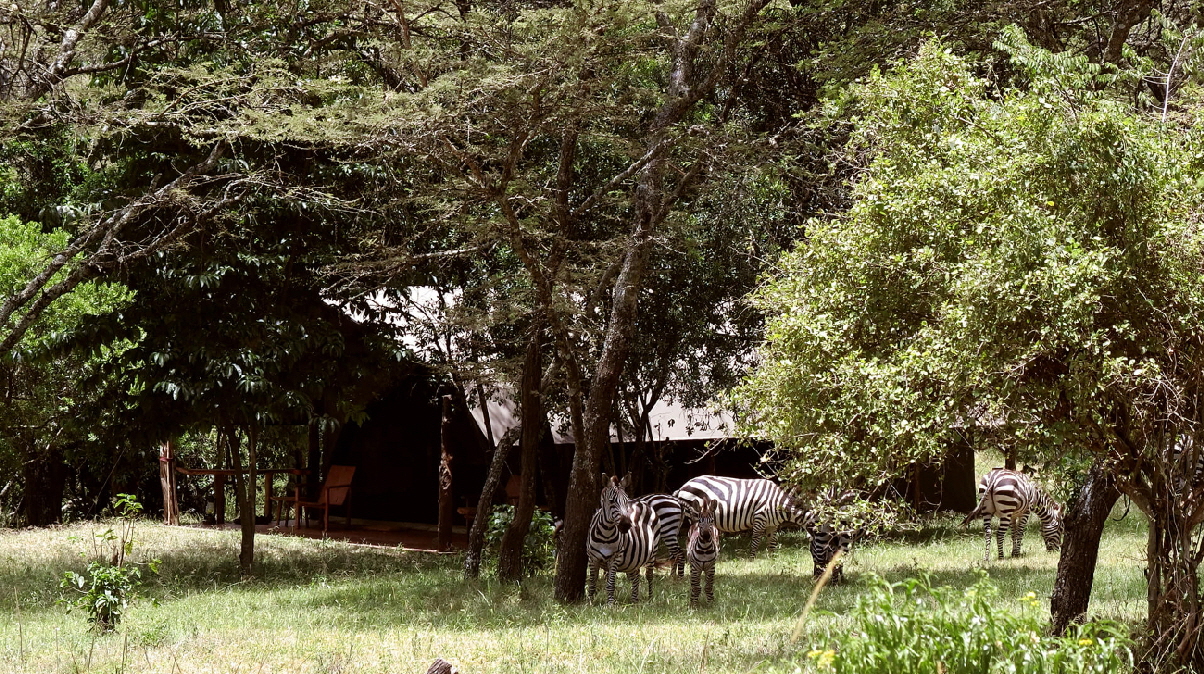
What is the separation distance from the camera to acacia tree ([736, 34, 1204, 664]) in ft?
19.5

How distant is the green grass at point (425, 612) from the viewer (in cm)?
786

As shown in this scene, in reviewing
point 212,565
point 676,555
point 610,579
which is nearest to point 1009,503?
point 676,555

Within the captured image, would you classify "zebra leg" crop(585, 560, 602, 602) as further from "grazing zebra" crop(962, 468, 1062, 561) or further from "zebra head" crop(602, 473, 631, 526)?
"grazing zebra" crop(962, 468, 1062, 561)

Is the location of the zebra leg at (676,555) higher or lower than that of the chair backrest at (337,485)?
lower

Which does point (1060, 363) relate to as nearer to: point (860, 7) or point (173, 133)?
point (860, 7)

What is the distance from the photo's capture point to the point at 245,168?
13.4 metres

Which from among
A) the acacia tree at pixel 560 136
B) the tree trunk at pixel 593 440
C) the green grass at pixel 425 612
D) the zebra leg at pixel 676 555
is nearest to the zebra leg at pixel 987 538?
the green grass at pixel 425 612

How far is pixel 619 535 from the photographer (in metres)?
11.6

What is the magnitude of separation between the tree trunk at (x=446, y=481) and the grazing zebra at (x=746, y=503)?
5139 millimetres

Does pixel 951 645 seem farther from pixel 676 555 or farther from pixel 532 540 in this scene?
pixel 532 540

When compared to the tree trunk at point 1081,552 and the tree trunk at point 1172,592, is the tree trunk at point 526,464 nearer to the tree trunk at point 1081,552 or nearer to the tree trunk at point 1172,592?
the tree trunk at point 1081,552

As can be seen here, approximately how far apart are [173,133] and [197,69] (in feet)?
6.79

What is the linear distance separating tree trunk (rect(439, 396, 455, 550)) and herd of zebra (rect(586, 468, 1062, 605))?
4602 mm

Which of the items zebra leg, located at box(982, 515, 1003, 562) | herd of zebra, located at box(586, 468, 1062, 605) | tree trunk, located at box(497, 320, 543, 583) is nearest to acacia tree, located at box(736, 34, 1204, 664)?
herd of zebra, located at box(586, 468, 1062, 605)
